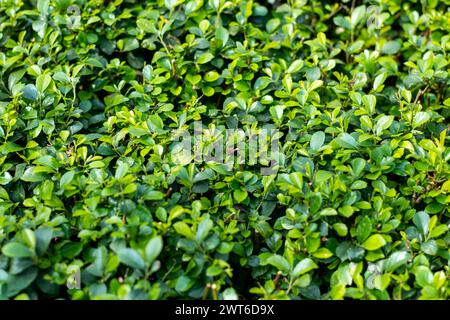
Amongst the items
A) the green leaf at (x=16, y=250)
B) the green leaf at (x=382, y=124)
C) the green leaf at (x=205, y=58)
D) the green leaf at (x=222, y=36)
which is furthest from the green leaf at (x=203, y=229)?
the green leaf at (x=222, y=36)

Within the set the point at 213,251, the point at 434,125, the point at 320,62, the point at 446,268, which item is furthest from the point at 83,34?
the point at 446,268

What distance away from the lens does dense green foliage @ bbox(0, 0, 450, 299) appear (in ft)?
5.87

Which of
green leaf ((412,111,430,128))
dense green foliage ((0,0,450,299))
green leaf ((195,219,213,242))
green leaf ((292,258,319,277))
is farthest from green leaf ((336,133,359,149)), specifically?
green leaf ((195,219,213,242))

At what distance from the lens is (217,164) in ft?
6.70

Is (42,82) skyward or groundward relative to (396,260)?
skyward

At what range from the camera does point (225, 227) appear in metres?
1.93

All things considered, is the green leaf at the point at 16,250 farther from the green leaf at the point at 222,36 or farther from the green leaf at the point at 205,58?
the green leaf at the point at 222,36

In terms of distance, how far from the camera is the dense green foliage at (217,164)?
1.79 metres

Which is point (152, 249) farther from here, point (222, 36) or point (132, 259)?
point (222, 36)

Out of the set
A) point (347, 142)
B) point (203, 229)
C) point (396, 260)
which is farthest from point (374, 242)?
point (203, 229)

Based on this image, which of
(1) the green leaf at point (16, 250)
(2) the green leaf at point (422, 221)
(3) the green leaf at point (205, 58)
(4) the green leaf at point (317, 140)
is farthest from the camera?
(3) the green leaf at point (205, 58)

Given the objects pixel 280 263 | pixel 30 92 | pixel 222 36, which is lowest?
pixel 280 263

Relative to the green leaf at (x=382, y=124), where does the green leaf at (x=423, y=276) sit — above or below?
below

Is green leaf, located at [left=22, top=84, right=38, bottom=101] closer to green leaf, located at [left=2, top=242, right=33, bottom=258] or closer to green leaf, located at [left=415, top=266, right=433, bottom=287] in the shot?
green leaf, located at [left=2, top=242, right=33, bottom=258]
